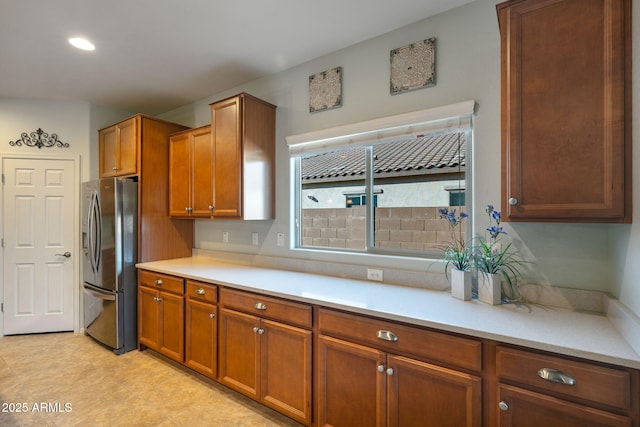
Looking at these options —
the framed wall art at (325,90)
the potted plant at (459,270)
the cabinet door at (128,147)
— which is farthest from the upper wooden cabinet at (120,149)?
the potted plant at (459,270)

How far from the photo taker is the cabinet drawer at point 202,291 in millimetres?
2352

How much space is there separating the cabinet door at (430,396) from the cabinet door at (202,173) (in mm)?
2062

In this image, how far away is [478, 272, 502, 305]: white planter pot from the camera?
165 centimetres

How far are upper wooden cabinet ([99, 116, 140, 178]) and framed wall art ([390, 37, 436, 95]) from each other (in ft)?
8.11

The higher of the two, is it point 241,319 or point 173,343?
point 241,319

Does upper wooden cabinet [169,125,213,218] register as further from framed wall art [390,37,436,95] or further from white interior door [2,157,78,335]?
framed wall art [390,37,436,95]

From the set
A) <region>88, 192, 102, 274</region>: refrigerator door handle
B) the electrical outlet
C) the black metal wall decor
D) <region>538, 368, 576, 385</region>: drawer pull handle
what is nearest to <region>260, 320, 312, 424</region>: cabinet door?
the electrical outlet

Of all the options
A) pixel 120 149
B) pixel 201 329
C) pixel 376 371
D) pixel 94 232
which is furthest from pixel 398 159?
pixel 94 232

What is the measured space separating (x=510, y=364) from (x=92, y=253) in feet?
11.8

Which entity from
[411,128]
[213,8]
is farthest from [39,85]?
[411,128]

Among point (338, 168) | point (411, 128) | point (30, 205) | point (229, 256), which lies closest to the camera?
point (411, 128)

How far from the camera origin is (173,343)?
269cm

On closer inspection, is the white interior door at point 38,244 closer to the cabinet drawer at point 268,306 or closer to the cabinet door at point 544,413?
the cabinet drawer at point 268,306

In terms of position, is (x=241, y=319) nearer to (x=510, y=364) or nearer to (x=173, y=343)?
(x=173, y=343)
